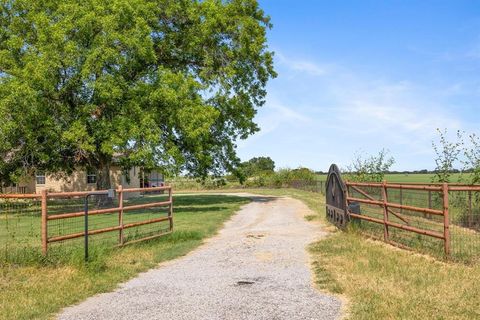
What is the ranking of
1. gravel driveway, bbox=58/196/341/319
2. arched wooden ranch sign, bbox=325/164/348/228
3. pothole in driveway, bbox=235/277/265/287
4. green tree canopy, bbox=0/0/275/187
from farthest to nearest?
green tree canopy, bbox=0/0/275/187
arched wooden ranch sign, bbox=325/164/348/228
pothole in driveway, bbox=235/277/265/287
gravel driveway, bbox=58/196/341/319

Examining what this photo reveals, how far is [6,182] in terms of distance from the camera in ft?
107

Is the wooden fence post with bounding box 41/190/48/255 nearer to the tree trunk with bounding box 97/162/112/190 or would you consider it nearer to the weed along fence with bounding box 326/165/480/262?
the weed along fence with bounding box 326/165/480/262

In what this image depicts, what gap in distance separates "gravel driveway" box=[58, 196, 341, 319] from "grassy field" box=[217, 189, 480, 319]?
1.36ft

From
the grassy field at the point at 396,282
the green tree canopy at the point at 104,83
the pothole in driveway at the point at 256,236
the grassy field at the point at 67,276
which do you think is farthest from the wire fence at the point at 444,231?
the green tree canopy at the point at 104,83

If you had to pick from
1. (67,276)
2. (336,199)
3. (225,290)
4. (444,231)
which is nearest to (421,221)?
(336,199)

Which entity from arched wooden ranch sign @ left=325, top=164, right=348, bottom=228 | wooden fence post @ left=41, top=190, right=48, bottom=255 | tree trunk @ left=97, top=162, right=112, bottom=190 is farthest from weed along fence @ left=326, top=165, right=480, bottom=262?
tree trunk @ left=97, top=162, right=112, bottom=190

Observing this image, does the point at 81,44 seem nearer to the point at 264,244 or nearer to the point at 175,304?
the point at 264,244

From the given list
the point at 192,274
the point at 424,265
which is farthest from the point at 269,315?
the point at 424,265

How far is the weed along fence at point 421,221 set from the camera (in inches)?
399

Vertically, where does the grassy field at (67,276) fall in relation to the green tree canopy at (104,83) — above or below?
below

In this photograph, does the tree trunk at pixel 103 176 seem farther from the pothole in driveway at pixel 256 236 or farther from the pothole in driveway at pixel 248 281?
the pothole in driveway at pixel 248 281

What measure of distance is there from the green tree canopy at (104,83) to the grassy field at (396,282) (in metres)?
15.8

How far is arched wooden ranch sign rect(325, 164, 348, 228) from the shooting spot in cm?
1577

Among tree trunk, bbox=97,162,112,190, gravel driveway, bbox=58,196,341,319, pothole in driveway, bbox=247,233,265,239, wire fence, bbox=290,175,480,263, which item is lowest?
gravel driveway, bbox=58,196,341,319
